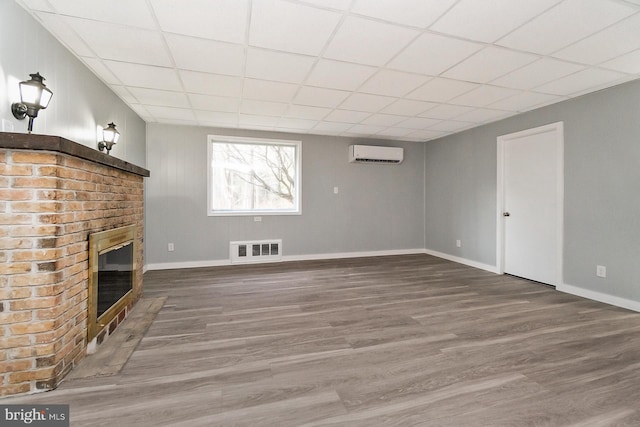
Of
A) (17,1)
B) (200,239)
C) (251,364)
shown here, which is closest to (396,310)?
(251,364)

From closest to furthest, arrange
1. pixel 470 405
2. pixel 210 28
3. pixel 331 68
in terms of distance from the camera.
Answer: pixel 470 405
pixel 210 28
pixel 331 68

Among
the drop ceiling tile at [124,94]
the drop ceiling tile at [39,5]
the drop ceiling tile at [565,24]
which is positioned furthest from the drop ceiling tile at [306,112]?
the drop ceiling tile at [39,5]

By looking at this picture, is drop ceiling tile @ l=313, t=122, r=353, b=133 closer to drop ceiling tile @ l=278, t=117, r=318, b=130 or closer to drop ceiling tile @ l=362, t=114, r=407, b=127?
drop ceiling tile @ l=278, t=117, r=318, b=130

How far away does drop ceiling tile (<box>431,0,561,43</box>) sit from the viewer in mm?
1842

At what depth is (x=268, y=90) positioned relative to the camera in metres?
3.26

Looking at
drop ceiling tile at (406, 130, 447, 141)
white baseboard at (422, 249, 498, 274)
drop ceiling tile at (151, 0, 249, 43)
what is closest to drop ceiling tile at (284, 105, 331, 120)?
drop ceiling tile at (151, 0, 249, 43)

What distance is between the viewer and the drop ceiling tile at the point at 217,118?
13.5ft

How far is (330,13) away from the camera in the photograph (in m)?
1.95

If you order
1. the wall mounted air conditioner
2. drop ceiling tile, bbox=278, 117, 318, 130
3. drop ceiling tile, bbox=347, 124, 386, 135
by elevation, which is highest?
drop ceiling tile, bbox=347, 124, 386, 135

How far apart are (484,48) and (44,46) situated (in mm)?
3491

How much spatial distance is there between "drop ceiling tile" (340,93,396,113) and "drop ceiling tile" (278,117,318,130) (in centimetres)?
86

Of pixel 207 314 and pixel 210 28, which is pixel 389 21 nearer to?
pixel 210 28

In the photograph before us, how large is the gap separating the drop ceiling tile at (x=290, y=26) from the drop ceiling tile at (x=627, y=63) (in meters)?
2.60

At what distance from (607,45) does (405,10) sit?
180 cm
